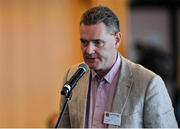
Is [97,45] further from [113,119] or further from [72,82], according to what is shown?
[113,119]

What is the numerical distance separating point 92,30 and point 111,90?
355 mm

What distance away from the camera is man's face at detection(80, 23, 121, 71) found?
237 cm

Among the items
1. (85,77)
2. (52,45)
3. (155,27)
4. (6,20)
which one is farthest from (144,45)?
(85,77)

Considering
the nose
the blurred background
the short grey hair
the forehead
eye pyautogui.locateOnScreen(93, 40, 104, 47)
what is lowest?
the blurred background

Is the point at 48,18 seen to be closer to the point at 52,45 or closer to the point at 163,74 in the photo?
the point at 52,45

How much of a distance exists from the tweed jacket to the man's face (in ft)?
0.51

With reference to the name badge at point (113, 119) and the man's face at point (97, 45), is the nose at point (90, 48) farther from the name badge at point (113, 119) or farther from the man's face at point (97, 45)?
the name badge at point (113, 119)

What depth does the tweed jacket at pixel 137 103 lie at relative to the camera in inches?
93.4

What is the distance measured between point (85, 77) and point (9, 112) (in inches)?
144

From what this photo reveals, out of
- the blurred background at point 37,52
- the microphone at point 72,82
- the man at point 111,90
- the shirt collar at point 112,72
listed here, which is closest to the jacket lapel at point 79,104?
the man at point 111,90

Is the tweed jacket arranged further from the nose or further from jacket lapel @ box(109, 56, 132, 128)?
the nose

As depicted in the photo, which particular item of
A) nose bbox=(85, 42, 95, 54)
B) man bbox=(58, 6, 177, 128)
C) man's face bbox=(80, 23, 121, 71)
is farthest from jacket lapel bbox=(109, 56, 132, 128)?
nose bbox=(85, 42, 95, 54)

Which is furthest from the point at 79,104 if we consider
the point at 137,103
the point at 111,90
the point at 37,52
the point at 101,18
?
the point at 37,52

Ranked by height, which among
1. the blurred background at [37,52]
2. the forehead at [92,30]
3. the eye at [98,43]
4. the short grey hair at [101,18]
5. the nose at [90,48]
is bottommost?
the blurred background at [37,52]
